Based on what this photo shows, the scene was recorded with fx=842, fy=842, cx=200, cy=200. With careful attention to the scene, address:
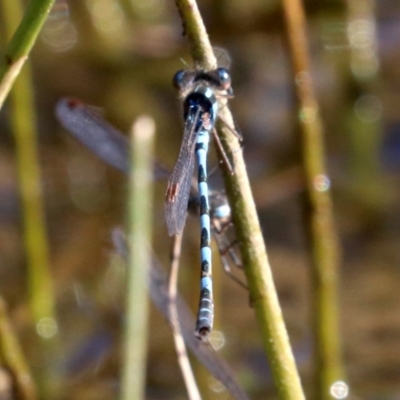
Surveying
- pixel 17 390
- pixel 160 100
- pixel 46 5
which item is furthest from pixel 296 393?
pixel 160 100

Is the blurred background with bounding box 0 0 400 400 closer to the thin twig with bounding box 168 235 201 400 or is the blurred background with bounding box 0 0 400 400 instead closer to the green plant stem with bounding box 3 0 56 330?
the green plant stem with bounding box 3 0 56 330

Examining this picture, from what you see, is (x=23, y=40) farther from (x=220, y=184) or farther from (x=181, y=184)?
(x=220, y=184)

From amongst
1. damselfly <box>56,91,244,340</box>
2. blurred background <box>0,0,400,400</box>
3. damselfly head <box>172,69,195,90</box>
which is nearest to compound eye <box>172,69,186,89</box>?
damselfly head <box>172,69,195,90</box>

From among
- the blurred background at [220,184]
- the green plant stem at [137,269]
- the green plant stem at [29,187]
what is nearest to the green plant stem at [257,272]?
the green plant stem at [137,269]

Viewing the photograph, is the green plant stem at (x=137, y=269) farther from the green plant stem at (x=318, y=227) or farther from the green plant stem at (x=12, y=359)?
the green plant stem at (x=12, y=359)

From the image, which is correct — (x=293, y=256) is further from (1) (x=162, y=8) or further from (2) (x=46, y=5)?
(2) (x=46, y=5)
